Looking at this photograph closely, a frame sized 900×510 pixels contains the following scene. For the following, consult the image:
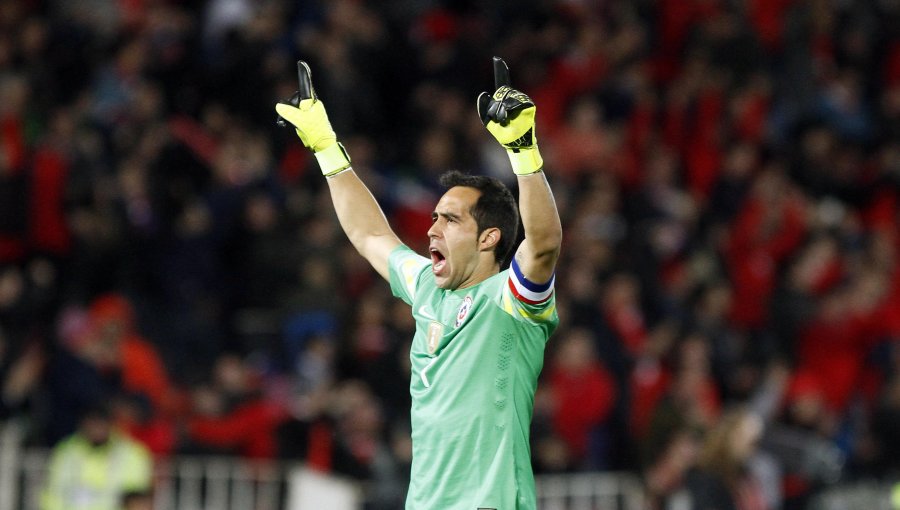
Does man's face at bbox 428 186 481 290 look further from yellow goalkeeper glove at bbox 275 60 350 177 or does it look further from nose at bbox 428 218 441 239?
yellow goalkeeper glove at bbox 275 60 350 177

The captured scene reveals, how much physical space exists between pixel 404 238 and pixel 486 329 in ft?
24.2

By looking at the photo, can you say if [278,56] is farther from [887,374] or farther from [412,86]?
[887,374]

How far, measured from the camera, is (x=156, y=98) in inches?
505

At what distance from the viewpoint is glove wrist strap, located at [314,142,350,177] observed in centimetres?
605

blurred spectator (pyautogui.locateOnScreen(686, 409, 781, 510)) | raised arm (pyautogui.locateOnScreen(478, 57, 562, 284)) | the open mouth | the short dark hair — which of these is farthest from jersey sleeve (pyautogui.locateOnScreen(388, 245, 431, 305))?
blurred spectator (pyautogui.locateOnScreen(686, 409, 781, 510))

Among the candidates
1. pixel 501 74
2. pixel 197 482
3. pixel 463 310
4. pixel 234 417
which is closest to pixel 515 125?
pixel 501 74

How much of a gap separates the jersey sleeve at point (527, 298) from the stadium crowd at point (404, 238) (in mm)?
4371

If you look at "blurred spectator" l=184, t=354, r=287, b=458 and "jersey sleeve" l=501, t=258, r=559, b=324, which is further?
"blurred spectator" l=184, t=354, r=287, b=458

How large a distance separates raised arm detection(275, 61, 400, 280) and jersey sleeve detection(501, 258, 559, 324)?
3.12ft

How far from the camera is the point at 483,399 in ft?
16.9

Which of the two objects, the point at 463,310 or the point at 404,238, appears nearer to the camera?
the point at 463,310

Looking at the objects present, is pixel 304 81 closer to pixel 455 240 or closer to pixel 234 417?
pixel 455 240

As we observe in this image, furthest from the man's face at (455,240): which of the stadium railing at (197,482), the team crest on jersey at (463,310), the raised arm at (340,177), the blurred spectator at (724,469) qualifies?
the stadium railing at (197,482)

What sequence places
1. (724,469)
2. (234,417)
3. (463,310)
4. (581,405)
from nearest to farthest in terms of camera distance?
1. (463,310)
2. (724,469)
3. (234,417)
4. (581,405)
